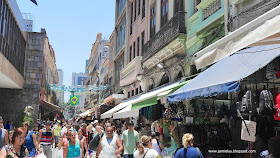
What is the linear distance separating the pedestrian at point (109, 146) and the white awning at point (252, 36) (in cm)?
341

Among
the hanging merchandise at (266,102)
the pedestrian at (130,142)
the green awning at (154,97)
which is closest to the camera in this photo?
the hanging merchandise at (266,102)

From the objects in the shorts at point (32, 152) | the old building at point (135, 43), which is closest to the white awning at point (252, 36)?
the shorts at point (32, 152)

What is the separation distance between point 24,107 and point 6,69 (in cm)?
779

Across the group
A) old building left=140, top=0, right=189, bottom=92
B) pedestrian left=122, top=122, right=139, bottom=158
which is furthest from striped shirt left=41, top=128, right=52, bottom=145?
old building left=140, top=0, right=189, bottom=92

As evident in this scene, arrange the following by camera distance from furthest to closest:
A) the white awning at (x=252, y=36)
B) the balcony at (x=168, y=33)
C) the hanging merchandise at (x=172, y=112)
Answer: the balcony at (x=168, y=33) → the hanging merchandise at (x=172, y=112) → the white awning at (x=252, y=36)

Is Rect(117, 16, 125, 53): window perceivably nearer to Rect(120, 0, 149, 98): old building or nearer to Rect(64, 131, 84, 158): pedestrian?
Rect(120, 0, 149, 98): old building

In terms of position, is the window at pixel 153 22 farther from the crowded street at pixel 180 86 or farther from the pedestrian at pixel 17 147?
the pedestrian at pixel 17 147

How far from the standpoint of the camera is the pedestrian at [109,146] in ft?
24.7

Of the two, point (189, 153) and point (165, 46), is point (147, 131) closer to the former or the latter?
point (165, 46)

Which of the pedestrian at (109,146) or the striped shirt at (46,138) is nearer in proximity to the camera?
the pedestrian at (109,146)

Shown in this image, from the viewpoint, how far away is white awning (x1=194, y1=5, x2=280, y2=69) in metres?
4.20

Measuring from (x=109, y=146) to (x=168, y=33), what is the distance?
840 cm

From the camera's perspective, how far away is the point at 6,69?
51.6ft

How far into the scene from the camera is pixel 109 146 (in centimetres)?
758
